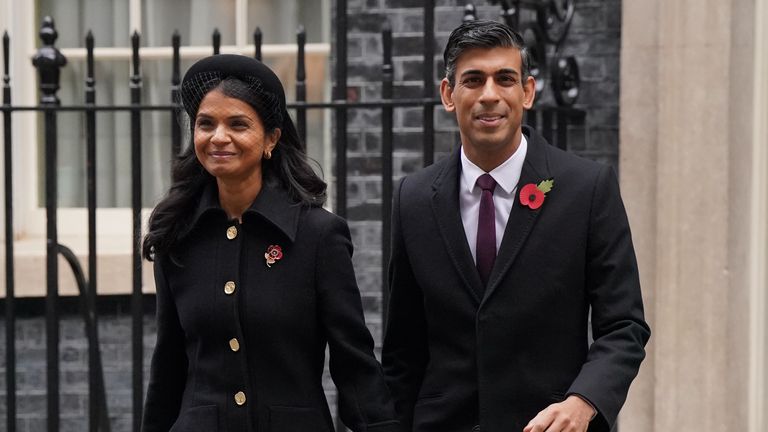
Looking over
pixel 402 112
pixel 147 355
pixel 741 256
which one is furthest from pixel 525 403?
pixel 147 355

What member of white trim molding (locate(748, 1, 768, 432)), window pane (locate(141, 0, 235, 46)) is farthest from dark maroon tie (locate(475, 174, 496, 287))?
window pane (locate(141, 0, 235, 46))

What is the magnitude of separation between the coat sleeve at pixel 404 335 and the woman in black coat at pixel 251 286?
0.14 ft

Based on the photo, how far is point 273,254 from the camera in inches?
142

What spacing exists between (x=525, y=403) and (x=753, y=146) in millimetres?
2683

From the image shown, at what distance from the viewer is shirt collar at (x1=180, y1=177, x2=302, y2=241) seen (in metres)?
3.58

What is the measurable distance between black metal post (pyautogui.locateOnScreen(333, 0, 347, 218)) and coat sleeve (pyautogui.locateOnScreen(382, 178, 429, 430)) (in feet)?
6.47

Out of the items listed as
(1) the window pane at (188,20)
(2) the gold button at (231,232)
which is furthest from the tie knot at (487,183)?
(1) the window pane at (188,20)

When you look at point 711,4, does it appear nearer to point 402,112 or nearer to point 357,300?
point 402,112

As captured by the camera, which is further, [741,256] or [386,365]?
[741,256]

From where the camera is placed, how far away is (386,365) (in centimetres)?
359

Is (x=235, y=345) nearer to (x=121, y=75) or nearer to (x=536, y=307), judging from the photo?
(x=536, y=307)

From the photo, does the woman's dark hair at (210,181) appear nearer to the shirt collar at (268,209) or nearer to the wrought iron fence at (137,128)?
the shirt collar at (268,209)

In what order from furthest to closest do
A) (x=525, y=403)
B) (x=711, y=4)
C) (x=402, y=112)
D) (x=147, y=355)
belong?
(x=147, y=355) → (x=402, y=112) → (x=711, y=4) → (x=525, y=403)

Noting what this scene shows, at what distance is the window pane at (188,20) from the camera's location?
23.1ft
